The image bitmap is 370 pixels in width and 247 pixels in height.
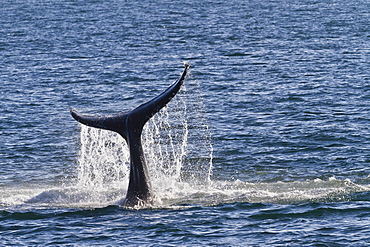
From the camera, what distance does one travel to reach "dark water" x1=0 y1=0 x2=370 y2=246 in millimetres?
15414

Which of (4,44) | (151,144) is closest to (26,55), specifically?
(4,44)

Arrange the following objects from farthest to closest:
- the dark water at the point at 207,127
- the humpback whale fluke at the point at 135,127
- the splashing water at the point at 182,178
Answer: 1. the splashing water at the point at 182,178
2. the humpback whale fluke at the point at 135,127
3. the dark water at the point at 207,127

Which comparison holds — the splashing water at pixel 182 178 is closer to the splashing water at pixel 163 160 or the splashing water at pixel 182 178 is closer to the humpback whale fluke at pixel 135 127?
the splashing water at pixel 163 160

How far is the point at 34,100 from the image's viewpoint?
30.5m

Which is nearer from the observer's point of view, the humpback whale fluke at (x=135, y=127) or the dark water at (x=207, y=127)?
the dark water at (x=207, y=127)

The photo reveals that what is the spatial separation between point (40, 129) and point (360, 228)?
557 inches

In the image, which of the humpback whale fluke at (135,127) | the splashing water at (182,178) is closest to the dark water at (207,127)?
the splashing water at (182,178)

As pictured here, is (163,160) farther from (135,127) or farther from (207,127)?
(135,127)

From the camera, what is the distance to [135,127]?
15898mm

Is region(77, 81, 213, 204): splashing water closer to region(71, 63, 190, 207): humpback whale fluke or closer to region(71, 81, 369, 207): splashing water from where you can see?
region(71, 81, 369, 207): splashing water

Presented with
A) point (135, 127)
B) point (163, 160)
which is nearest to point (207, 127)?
point (163, 160)

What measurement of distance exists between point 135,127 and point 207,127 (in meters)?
9.89

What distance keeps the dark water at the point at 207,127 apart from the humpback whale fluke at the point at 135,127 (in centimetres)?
46

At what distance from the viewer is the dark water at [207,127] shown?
15.4m
